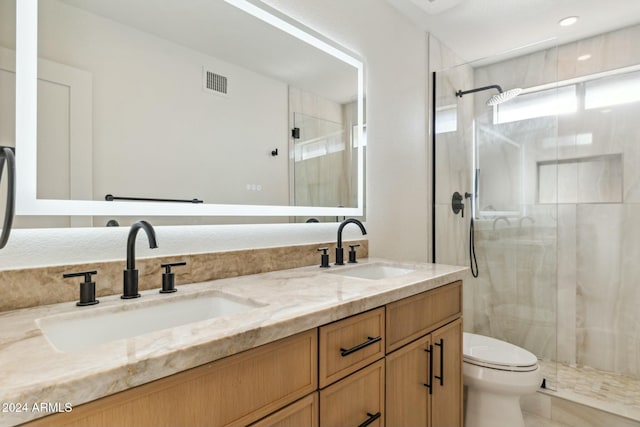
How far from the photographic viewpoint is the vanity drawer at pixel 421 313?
1.14 meters

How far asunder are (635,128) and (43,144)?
11.0ft

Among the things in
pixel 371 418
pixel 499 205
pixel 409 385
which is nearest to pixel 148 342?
pixel 371 418

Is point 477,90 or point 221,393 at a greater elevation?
point 477,90

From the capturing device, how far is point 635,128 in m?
2.45

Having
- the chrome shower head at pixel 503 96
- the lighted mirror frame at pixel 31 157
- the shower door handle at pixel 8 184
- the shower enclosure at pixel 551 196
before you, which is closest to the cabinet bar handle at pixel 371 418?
the lighted mirror frame at pixel 31 157

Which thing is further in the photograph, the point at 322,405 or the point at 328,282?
the point at 328,282

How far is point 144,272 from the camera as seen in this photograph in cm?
108

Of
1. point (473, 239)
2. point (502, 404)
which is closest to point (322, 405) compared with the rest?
point (502, 404)

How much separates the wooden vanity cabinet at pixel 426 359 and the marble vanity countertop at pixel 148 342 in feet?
0.44

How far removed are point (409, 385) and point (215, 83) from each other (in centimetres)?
131

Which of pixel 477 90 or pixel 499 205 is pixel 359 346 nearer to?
pixel 499 205

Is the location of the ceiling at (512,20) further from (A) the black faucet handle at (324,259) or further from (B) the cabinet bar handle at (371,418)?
(B) the cabinet bar handle at (371,418)

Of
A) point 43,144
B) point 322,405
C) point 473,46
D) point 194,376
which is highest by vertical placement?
point 473,46

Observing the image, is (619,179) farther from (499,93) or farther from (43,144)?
(43,144)
